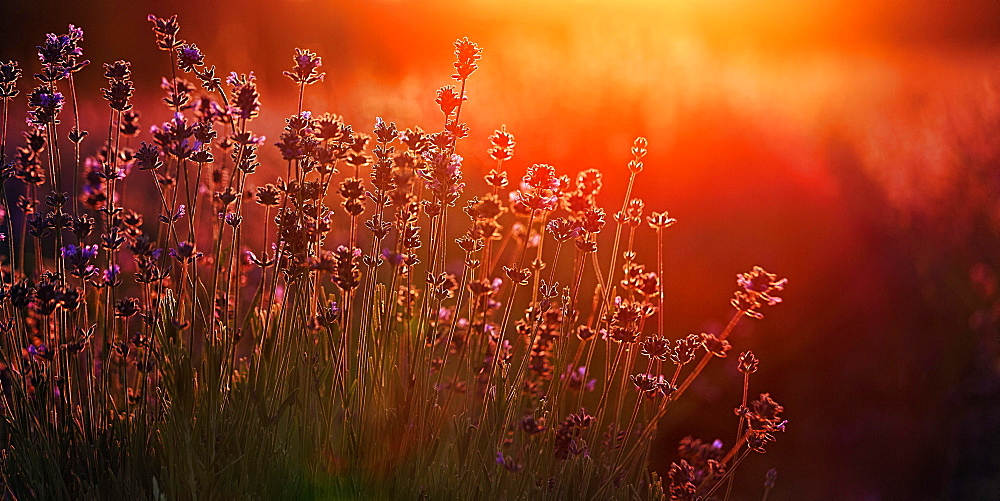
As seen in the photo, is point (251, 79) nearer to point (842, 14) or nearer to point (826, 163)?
point (826, 163)

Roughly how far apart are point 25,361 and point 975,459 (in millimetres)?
4762

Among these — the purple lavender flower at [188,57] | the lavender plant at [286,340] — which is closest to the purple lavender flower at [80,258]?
the lavender plant at [286,340]

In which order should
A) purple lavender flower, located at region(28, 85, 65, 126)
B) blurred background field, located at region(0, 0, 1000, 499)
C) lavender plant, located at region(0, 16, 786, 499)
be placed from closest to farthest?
lavender plant, located at region(0, 16, 786, 499), purple lavender flower, located at region(28, 85, 65, 126), blurred background field, located at region(0, 0, 1000, 499)

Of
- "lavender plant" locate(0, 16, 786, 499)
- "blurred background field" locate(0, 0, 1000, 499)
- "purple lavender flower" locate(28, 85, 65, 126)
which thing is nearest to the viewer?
"lavender plant" locate(0, 16, 786, 499)

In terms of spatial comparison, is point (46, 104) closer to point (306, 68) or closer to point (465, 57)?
point (306, 68)

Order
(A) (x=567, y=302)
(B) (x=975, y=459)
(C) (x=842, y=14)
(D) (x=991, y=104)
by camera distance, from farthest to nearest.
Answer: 1. (C) (x=842, y=14)
2. (D) (x=991, y=104)
3. (B) (x=975, y=459)
4. (A) (x=567, y=302)

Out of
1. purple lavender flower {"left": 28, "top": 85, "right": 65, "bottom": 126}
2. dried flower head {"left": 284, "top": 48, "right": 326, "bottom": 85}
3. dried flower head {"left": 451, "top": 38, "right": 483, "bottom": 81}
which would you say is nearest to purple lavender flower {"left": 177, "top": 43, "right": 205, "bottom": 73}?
dried flower head {"left": 284, "top": 48, "right": 326, "bottom": 85}

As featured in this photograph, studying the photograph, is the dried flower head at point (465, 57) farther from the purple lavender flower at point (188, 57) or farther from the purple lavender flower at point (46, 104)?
the purple lavender flower at point (46, 104)

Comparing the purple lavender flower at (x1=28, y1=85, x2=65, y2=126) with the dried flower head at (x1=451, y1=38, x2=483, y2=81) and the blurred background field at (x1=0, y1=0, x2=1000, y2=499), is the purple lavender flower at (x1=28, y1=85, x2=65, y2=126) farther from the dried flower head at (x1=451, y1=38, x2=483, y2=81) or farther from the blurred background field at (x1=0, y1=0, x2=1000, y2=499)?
the blurred background field at (x1=0, y1=0, x2=1000, y2=499)

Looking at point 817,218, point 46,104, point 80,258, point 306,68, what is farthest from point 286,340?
point 817,218

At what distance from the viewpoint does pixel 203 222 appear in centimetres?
607

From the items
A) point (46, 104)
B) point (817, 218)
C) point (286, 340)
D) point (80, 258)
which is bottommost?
point (286, 340)

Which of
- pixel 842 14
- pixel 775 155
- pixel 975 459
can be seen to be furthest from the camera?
pixel 842 14

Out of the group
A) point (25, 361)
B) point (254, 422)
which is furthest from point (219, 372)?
point (25, 361)
